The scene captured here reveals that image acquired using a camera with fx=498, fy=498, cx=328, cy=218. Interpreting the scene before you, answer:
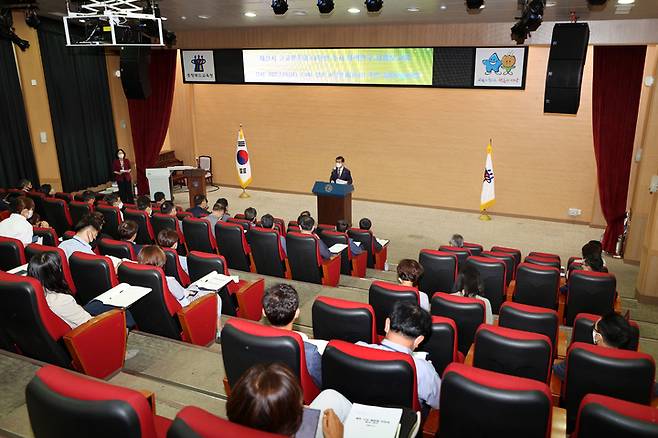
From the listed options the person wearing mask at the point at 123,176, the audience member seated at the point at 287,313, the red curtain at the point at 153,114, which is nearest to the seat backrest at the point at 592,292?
the audience member seated at the point at 287,313

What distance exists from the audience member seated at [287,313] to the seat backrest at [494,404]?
0.77 meters

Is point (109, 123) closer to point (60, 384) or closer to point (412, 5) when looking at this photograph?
point (412, 5)

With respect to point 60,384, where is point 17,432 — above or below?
below

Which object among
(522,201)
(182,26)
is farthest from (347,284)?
(182,26)

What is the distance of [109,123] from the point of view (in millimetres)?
12055

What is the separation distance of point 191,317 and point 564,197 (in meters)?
8.18

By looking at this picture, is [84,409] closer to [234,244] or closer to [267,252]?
[267,252]

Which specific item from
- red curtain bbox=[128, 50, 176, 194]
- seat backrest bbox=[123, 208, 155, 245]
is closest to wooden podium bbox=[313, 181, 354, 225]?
seat backrest bbox=[123, 208, 155, 245]

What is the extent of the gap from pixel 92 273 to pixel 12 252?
1.17 meters

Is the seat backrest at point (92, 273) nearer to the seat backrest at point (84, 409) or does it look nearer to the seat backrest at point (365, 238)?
the seat backrest at point (84, 409)

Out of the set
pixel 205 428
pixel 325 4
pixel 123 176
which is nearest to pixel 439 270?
pixel 325 4

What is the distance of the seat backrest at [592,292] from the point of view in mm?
4648

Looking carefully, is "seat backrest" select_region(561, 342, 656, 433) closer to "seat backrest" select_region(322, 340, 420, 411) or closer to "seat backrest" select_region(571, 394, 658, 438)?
"seat backrest" select_region(571, 394, 658, 438)

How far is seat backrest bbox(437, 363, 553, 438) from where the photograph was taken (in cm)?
212
